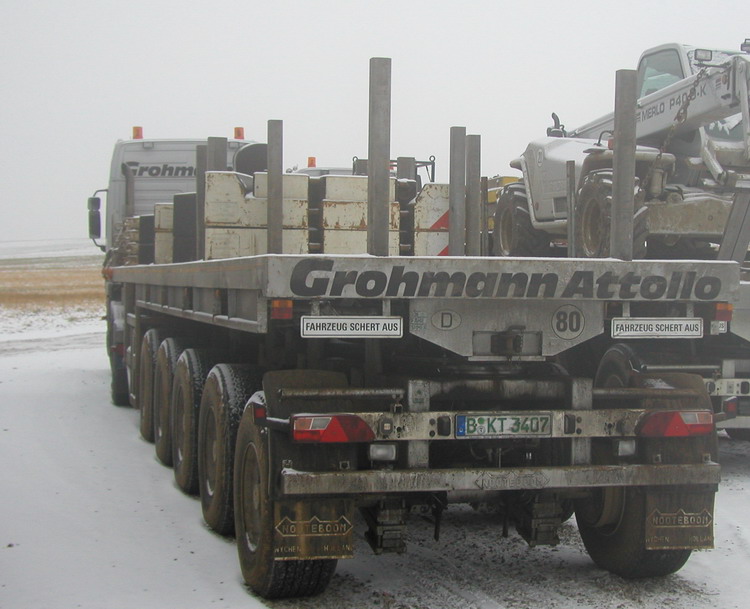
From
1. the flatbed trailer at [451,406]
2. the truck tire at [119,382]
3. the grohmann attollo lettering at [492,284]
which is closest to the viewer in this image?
the grohmann attollo lettering at [492,284]

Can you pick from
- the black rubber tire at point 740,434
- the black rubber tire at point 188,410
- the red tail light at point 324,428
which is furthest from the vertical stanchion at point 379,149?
the black rubber tire at point 740,434

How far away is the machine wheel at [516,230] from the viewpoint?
42.1 feet

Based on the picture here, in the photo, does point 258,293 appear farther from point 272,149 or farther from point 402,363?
point 272,149

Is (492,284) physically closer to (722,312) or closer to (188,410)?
(722,312)

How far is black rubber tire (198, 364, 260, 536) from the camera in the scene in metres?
5.71

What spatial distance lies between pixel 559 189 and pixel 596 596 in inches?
295

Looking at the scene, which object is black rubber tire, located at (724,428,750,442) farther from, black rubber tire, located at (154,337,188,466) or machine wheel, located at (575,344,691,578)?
black rubber tire, located at (154,337,188,466)

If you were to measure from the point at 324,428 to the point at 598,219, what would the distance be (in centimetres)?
663

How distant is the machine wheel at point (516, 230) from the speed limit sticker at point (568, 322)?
780 centimetres

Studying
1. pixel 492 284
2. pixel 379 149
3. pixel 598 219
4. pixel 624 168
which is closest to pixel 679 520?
pixel 492 284

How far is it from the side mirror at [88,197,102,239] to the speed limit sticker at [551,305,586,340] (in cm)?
975

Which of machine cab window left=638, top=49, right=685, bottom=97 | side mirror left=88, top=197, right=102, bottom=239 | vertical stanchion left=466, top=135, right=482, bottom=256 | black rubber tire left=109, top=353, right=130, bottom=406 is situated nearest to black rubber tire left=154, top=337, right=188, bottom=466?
vertical stanchion left=466, top=135, right=482, bottom=256

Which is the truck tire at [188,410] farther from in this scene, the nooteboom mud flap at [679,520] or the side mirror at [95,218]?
the side mirror at [95,218]

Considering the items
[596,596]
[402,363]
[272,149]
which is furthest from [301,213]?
[596,596]
